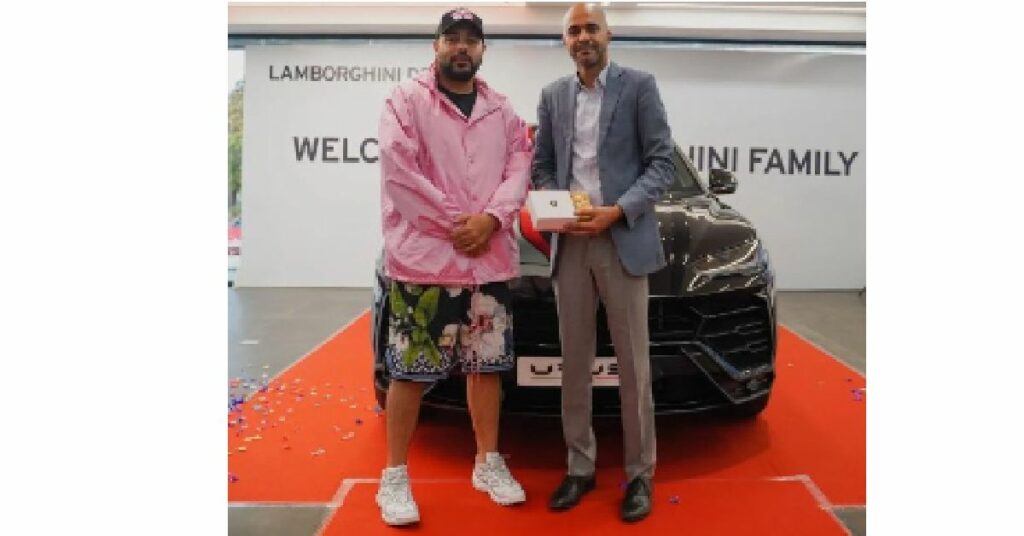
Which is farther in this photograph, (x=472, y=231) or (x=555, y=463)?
(x=555, y=463)

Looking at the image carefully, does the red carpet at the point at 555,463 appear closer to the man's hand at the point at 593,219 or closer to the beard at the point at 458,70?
the man's hand at the point at 593,219

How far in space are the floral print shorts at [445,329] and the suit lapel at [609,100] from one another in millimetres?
580

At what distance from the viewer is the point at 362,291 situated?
743 cm

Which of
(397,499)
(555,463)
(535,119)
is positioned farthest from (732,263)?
(535,119)

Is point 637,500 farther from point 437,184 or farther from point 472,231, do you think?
point 437,184

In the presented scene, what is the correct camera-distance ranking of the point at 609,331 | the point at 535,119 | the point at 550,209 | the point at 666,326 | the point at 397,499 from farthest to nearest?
1. the point at 535,119
2. the point at 666,326
3. the point at 609,331
4. the point at 397,499
5. the point at 550,209

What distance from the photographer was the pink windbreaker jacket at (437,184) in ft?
7.50

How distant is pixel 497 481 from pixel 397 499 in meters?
0.34

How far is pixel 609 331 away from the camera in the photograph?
2.48m

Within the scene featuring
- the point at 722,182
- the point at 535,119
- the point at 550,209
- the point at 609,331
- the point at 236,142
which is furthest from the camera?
the point at 236,142

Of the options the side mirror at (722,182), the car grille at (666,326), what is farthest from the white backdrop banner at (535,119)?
the car grille at (666,326)

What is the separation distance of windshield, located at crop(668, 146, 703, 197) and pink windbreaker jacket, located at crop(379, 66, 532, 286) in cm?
121
